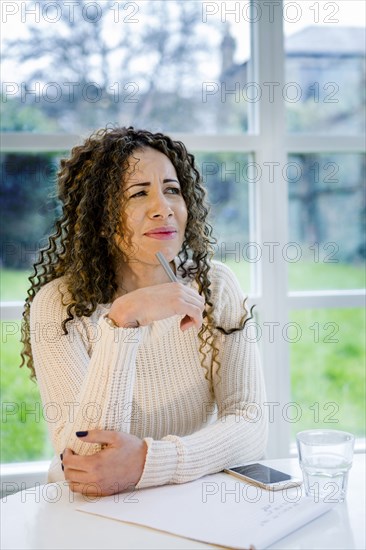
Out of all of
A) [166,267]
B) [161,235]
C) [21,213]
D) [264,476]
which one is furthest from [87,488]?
[21,213]

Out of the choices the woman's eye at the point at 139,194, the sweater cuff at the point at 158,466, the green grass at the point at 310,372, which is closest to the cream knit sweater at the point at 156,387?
the sweater cuff at the point at 158,466

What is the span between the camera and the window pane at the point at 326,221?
96.3 inches

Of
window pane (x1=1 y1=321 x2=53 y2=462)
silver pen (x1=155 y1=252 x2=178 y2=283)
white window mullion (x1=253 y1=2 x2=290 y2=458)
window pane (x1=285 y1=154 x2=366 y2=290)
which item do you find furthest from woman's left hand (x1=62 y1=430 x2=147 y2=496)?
window pane (x1=285 y1=154 x2=366 y2=290)

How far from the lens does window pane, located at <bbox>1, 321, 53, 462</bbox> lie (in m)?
2.27

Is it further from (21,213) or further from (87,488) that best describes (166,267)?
(21,213)

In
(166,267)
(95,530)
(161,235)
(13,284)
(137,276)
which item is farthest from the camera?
(13,284)

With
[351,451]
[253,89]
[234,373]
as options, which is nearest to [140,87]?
[253,89]

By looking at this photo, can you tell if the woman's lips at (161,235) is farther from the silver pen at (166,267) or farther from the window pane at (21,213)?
the window pane at (21,213)

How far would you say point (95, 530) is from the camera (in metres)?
1.16

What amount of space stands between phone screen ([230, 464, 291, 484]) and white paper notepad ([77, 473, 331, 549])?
30 millimetres

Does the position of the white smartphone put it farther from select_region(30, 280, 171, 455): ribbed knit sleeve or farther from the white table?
select_region(30, 280, 171, 455): ribbed knit sleeve

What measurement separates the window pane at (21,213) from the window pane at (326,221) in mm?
829

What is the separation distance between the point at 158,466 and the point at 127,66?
1.42 m

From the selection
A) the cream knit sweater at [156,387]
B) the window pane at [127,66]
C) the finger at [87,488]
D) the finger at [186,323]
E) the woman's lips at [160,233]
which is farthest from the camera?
the window pane at [127,66]
